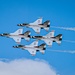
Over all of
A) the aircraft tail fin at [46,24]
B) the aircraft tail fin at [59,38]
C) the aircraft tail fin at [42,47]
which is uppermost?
the aircraft tail fin at [46,24]

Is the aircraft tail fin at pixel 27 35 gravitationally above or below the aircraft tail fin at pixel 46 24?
below

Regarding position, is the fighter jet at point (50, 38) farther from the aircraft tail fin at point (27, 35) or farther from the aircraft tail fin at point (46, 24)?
the aircraft tail fin at point (46, 24)

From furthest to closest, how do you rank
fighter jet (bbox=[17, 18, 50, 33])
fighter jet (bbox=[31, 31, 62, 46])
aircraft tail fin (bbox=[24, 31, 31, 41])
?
fighter jet (bbox=[31, 31, 62, 46]) → aircraft tail fin (bbox=[24, 31, 31, 41]) → fighter jet (bbox=[17, 18, 50, 33])

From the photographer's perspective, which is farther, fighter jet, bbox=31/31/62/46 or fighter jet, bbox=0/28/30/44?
fighter jet, bbox=0/28/30/44

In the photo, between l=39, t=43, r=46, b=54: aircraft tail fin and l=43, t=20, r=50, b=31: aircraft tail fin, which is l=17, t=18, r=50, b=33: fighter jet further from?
l=39, t=43, r=46, b=54: aircraft tail fin

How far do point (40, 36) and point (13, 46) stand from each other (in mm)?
4660

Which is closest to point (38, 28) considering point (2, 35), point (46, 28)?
point (46, 28)

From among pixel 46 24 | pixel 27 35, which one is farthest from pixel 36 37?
pixel 46 24

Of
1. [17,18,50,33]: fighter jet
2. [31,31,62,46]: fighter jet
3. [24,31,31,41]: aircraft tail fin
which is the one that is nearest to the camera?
[17,18,50,33]: fighter jet

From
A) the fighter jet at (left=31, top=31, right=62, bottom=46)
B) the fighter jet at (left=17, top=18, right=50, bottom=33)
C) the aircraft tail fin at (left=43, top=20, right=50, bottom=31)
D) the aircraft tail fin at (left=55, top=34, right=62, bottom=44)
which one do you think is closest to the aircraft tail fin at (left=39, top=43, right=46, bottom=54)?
the fighter jet at (left=31, top=31, right=62, bottom=46)

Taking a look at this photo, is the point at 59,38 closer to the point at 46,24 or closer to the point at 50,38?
the point at 50,38

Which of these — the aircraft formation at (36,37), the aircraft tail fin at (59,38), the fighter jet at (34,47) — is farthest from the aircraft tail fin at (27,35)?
the aircraft tail fin at (59,38)

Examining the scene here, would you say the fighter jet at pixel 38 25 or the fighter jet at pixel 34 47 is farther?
the fighter jet at pixel 34 47

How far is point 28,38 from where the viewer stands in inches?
2618
